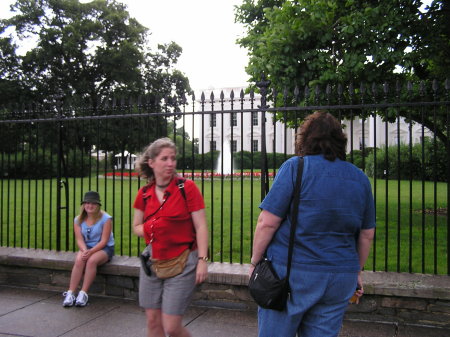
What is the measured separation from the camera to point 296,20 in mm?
8047

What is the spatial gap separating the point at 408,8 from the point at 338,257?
275 inches

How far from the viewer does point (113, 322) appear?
14.1ft

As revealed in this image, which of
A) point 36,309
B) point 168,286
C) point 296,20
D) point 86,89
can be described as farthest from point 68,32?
point 168,286

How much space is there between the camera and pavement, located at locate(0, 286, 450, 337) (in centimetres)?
398

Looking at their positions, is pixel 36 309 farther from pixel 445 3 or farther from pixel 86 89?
pixel 86 89

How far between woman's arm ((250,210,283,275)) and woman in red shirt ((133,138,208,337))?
73 cm

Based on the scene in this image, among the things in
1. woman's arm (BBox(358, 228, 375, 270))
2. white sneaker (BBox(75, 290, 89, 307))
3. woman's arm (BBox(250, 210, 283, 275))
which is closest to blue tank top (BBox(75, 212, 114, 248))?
white sneaker (BBox(75, 290, 89, 307))

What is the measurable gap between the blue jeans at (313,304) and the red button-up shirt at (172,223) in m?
0.89

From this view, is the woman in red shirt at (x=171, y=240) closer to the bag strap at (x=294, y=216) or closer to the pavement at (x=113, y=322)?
the bag strap at (x=294, y=216)

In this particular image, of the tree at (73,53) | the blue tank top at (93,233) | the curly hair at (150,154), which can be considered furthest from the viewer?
the tree at (73,53)

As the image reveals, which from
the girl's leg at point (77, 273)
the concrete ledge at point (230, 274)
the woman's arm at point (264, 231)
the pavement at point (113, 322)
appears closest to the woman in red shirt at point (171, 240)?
the woman's arm at point (264, 231)

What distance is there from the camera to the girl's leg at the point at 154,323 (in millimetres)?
2967

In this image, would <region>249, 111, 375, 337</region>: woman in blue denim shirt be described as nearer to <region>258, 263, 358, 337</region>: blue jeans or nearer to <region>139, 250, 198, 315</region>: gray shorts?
<region>258, 263, 358, 337</region>: blue jeans

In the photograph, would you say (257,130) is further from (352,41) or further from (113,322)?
(113,322)
